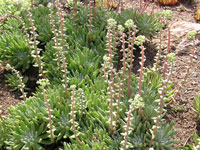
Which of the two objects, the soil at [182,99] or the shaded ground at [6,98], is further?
the shaded ground at [6,98]

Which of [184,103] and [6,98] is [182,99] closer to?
[184,103]

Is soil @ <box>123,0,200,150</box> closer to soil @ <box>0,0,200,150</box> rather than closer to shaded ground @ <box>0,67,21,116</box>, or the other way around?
soil @ <box>0,0,200,150</box>

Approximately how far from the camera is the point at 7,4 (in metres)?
6.32

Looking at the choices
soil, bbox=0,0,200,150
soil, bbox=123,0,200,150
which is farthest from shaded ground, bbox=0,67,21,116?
soil, bbox=123,0,200,150

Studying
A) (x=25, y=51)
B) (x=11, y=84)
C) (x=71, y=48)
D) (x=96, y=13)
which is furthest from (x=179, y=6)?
(x=11, y=84)

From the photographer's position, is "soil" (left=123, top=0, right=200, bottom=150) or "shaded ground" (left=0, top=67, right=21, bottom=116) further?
"shaded ground" (left=0, top=67, right=21, bottom=116)

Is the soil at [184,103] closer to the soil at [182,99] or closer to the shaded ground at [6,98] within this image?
the soil at [182,99]

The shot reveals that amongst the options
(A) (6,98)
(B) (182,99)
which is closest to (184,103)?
(B) (182,99)

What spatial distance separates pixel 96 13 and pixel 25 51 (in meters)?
1.65

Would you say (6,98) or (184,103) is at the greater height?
(184,103)

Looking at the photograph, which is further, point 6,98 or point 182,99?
point 6,98

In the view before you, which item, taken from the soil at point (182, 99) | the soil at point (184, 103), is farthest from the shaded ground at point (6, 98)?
the soil at point (184, 103)

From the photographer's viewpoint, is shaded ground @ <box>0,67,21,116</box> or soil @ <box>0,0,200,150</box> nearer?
soil @ <box>0,0,200,150</box>

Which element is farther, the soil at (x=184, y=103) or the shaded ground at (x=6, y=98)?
the shaded ground at (x=6, y=98)
